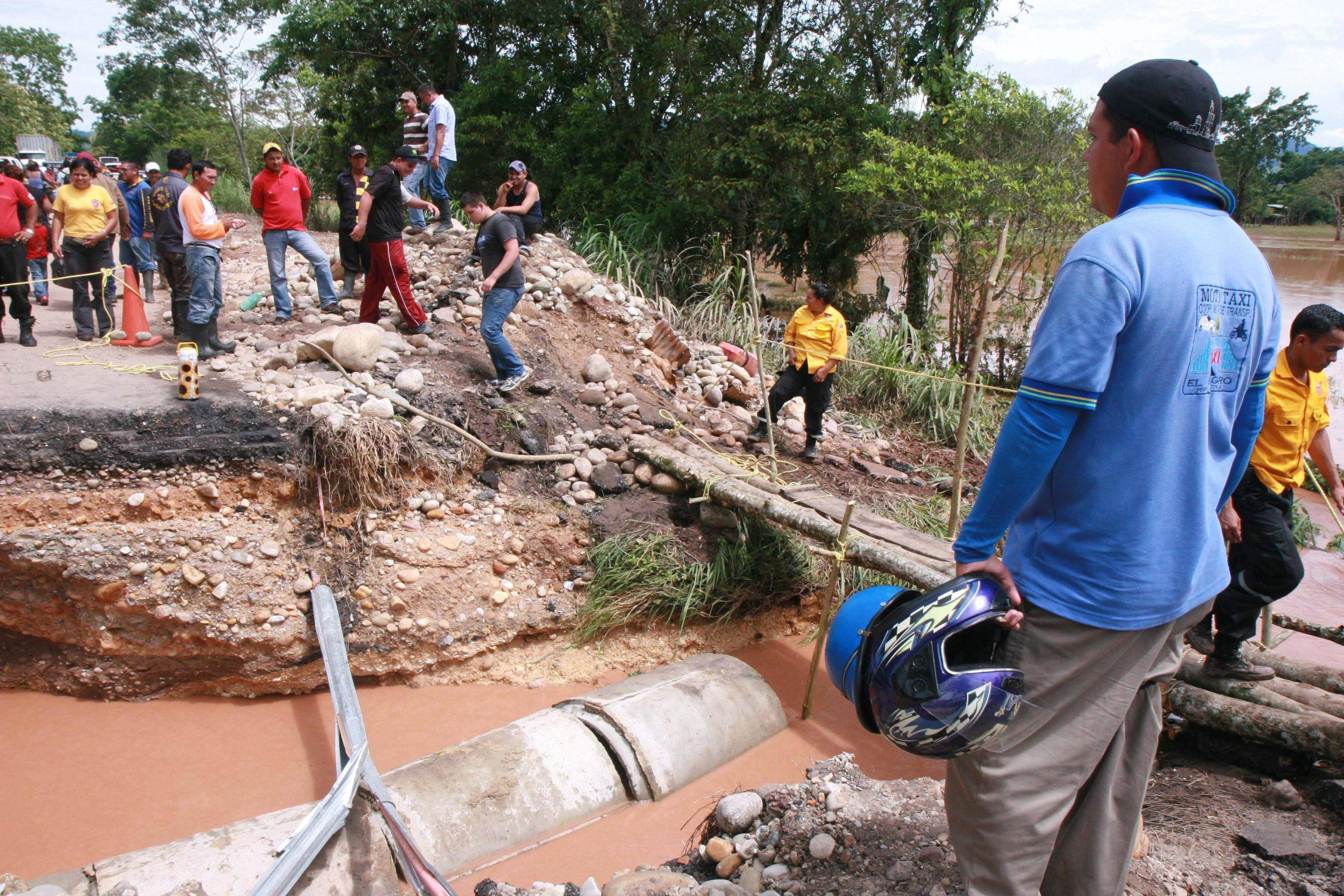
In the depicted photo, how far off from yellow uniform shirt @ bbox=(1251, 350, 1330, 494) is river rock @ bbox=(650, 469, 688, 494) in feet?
10.4

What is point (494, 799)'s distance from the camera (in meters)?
3.37

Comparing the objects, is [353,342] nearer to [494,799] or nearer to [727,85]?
[494,799]

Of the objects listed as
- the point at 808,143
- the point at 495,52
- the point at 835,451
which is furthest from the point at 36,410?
the point at 495,52

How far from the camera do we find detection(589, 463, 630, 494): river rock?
5.48 meters

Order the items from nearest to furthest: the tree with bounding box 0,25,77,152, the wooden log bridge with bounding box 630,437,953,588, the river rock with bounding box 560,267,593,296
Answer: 1. the wooden log bridge with bounding box 630,437,953,588
2. the river rock with bounding box 560,267,593,296
3. the tree with bounding box 0,25,77,152

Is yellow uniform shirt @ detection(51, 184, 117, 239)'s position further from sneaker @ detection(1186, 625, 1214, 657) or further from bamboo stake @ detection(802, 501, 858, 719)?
sneaker @ detection(1186, 625, 1214, 657)

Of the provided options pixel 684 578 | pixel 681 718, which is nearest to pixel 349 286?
pixel 684 578

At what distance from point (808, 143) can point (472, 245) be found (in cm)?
387

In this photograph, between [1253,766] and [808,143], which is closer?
[1253,766]

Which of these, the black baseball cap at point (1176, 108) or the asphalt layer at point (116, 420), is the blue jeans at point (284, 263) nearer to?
the asphalt layer at point (116, 420)

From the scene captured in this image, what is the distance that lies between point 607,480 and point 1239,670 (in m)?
3.55

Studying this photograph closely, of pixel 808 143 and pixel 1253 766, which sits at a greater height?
pixel 808 143

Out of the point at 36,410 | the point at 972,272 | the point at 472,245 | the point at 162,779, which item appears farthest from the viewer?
the point at 972,272

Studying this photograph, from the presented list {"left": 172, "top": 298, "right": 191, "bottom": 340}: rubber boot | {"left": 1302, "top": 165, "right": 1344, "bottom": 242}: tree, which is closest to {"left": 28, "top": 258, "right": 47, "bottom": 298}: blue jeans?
{"left": 172, "top": 298, "right": 191, "bottom": 340}: rubber boot
